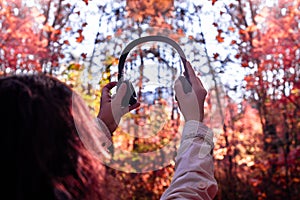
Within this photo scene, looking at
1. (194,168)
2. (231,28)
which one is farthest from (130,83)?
(231,28)

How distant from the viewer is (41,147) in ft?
1.57

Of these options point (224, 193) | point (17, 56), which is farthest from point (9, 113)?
point (224, 193)

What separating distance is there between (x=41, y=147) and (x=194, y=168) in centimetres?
26

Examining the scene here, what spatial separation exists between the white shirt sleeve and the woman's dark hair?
0.15 m

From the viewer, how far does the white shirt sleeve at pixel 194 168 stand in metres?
0.63

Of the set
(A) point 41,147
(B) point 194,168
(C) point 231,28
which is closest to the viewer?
(A) point 41,147

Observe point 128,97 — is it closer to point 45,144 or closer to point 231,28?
point 45,144

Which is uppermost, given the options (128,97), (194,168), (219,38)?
(219,38)

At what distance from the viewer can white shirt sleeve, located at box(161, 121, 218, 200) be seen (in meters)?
0.63

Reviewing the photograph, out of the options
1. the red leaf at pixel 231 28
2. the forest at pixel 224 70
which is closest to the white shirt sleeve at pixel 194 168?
the forest at pixel 224 70

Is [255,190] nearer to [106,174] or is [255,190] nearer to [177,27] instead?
[177,27]

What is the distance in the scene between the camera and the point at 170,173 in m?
4.68

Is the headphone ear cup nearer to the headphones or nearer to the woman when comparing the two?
the headphones

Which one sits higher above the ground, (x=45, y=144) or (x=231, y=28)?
(x=231, y=28)
